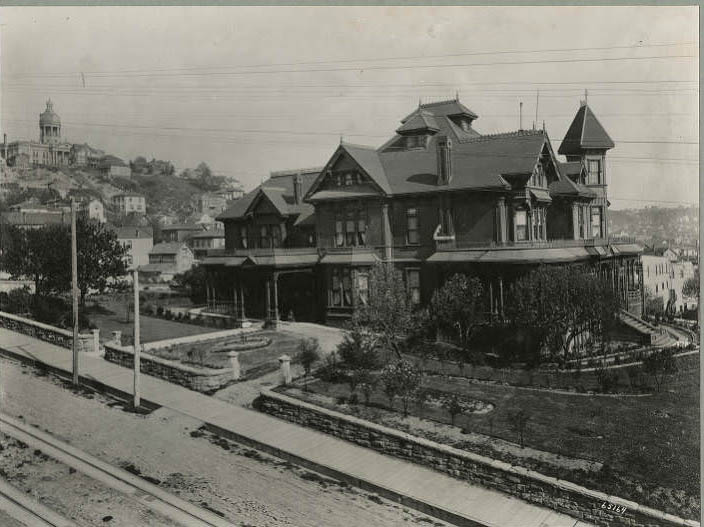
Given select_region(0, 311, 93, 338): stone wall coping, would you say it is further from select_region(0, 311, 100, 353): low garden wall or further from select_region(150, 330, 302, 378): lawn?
select_region(150, 330, 302, 378): lawn

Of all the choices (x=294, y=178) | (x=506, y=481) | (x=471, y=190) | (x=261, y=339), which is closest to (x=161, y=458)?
(x=506, y=481)

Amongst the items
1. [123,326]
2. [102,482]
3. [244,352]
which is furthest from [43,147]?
[244,352]

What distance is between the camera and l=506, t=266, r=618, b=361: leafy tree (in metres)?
20.0

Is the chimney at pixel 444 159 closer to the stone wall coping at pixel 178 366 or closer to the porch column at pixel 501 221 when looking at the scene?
the porch column at pixel 501 221

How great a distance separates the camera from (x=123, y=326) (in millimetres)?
25641

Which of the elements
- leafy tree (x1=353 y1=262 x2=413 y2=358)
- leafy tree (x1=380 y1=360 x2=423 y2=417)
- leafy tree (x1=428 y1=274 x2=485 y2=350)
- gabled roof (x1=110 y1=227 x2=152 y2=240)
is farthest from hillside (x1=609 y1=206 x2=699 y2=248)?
gabled roof (x1=110 y1=227 x2=152 y2=240)

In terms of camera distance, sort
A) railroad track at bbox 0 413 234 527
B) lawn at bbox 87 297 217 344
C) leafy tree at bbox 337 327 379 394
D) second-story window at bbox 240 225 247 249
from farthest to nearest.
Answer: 1. second-story window at bbox 240 225 247 249
2. lawn at bbox 87 297 217 344
3. leafy tree at bbox 337 327 379 394
4. railroad track at bbox 0 413 234 527

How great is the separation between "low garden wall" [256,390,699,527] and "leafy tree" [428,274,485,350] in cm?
777

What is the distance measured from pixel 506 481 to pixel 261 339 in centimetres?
1462

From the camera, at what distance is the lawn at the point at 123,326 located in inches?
990

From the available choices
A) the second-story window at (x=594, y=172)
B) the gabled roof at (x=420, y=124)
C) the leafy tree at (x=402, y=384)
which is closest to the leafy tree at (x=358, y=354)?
the leafy tree at (x=402, y=384)

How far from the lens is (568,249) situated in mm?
23625

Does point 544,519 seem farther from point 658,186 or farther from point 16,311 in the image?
point 16,311

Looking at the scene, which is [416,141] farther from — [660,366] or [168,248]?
[168,248]
